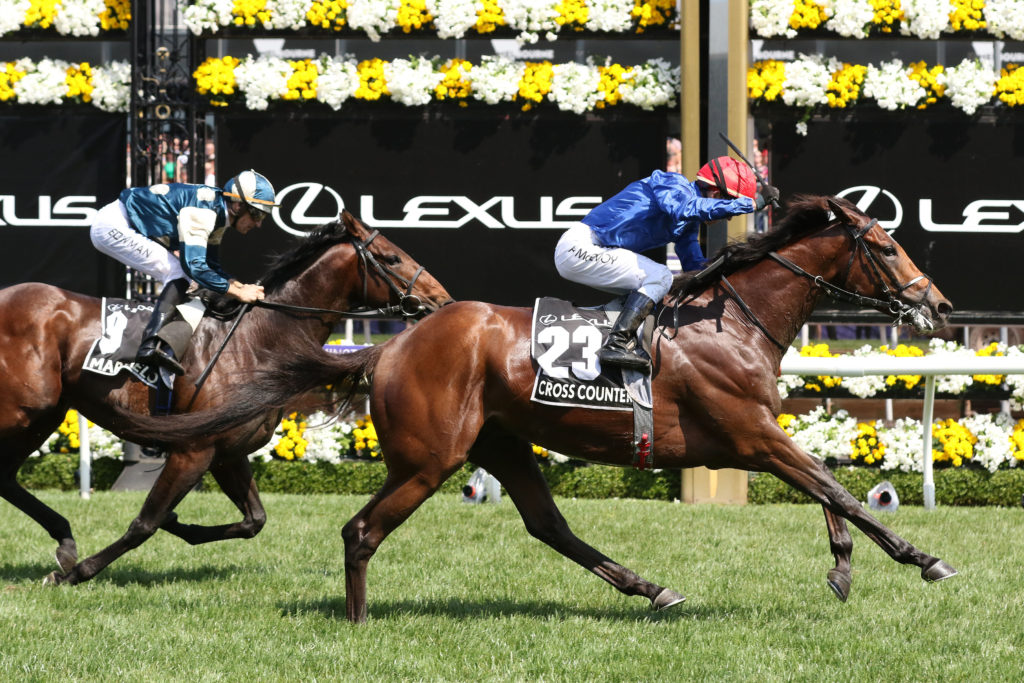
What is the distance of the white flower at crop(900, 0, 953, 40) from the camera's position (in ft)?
28.1

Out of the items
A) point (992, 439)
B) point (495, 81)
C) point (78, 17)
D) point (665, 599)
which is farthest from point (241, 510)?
point (992, 439)

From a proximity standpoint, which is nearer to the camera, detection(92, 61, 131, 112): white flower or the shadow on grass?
the shadow on grass

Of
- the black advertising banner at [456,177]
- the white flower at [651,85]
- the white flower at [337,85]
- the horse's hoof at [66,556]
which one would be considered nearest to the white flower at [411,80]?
the black advertising banner at [456,177]

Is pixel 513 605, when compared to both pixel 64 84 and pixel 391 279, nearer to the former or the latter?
pixel 391 279

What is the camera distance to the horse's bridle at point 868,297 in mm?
5211

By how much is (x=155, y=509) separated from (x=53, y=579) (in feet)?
1.93

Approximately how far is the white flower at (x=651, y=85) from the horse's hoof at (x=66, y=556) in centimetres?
488

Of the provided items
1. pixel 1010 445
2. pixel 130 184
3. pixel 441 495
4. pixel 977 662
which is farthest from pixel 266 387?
pixel 1010 445

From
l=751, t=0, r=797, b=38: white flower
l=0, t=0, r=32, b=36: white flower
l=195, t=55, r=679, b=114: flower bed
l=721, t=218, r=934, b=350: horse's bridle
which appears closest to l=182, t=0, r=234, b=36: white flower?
l=195, t=55, r=679, b=114: flower bed

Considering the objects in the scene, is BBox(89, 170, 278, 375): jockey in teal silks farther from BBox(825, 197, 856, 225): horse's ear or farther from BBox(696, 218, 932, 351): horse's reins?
BBox(825, 197, 856, 225): horse's ear

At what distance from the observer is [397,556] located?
655cm

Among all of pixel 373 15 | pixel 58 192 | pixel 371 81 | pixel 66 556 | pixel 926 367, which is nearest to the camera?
pixel 66 556

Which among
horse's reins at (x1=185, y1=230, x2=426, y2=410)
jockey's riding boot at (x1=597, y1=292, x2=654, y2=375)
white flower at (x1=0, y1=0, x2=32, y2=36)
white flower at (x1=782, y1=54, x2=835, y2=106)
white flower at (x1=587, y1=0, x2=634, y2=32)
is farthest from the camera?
white flower at (x1=0, y1=0, x2=32, y2=36)

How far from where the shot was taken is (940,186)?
28.6ft
